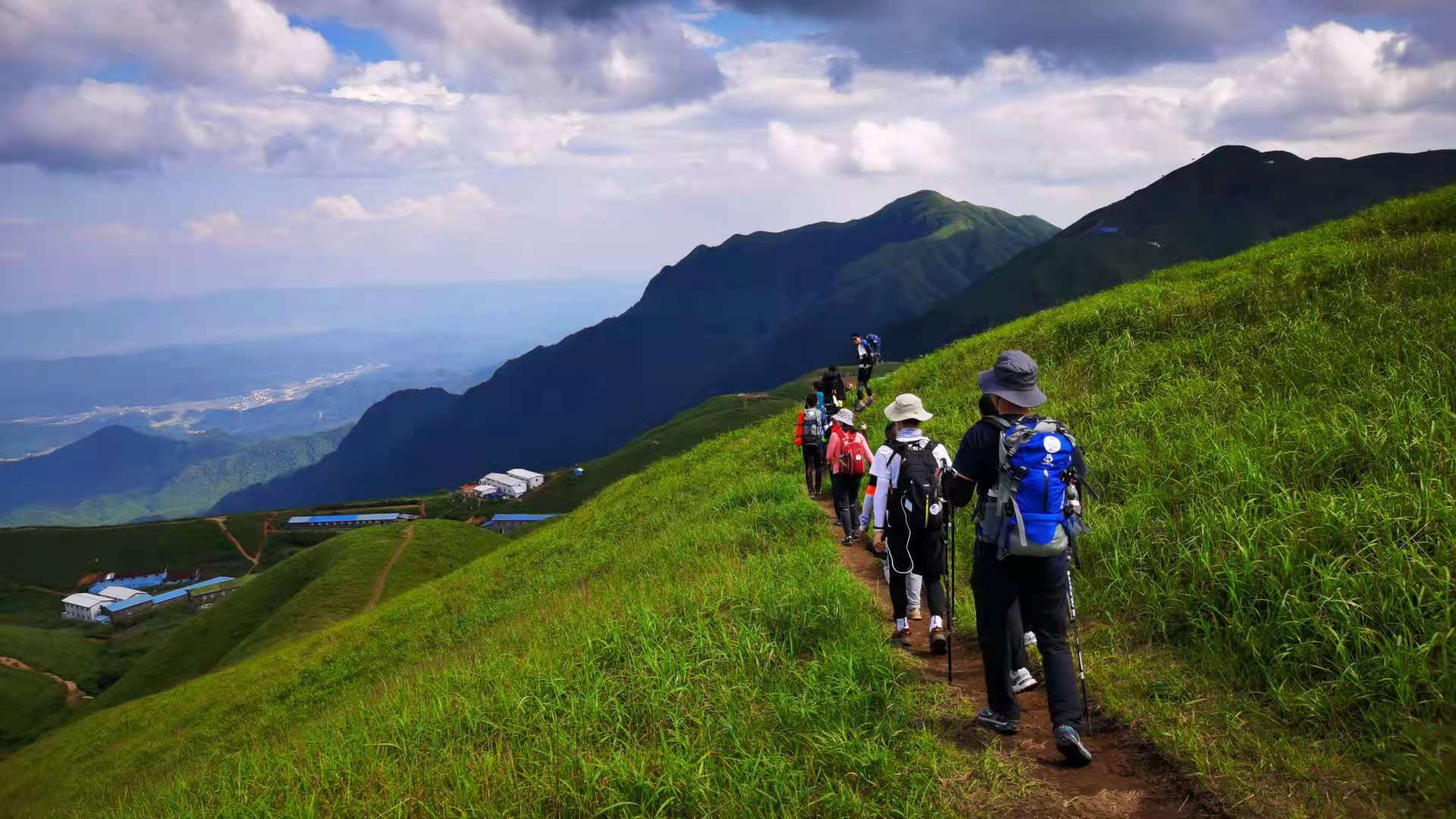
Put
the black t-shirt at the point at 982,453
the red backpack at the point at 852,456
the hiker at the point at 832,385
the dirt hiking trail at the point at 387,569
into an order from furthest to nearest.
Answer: the dirt hiking trail at the point at 387,569 → the hiker at the point at 832,385 → the red backpack at the point at 852,456 → the black t-shirt at the point at 982,453

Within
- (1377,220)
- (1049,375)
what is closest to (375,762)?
(1049,375)

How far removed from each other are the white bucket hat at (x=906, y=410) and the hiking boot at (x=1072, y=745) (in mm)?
3969

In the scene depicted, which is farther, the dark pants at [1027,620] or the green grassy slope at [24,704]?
the green grassy slope at [24,704]

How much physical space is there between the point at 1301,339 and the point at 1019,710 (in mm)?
10746

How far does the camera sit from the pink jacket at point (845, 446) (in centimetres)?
1280

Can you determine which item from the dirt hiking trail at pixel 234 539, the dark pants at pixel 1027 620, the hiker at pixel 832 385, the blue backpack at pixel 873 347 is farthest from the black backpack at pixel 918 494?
the dirt hiking trail at pixel 234 539

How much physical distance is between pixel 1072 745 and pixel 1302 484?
16.7ft

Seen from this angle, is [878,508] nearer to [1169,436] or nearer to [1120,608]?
[1120,608]

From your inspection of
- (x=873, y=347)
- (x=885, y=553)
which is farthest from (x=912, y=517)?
(x=873, y=347)

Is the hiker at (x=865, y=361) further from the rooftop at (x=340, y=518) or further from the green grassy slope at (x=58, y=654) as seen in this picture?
the rooftop at (x=340, y=518)

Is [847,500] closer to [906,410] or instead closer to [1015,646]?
[906,410]

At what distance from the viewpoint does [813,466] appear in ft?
54.7

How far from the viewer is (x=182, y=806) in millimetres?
7918

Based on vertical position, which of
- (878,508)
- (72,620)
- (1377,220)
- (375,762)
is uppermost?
(1377,220)
